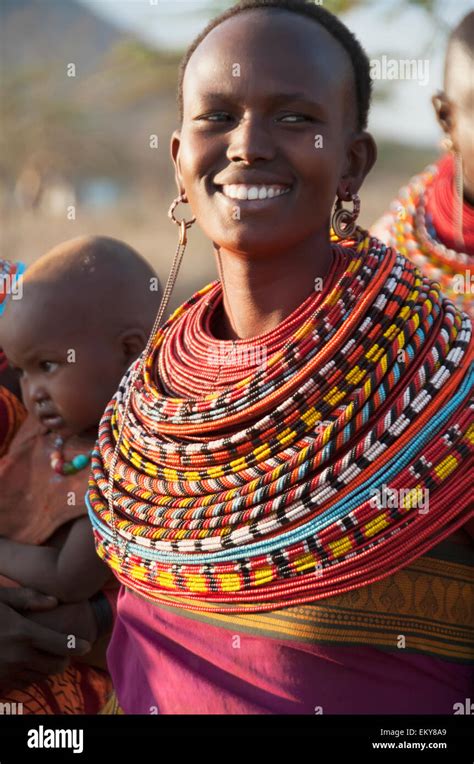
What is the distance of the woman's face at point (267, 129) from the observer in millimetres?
2250

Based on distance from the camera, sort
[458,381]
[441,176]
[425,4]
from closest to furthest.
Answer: [458,381], [441,176], [425,4]

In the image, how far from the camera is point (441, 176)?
4.31m

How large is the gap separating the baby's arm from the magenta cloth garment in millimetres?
637

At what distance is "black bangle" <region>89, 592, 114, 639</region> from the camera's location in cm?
315

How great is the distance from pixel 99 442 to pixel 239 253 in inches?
23.5

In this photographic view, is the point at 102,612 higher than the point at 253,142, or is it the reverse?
the point at 253,142

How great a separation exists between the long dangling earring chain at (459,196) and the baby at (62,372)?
1154 mm

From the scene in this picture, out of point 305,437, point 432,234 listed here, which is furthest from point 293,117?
point 432,234

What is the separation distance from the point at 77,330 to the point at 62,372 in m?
0.12

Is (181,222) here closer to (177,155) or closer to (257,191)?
(177,155)

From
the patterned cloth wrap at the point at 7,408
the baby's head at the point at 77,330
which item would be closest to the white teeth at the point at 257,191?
the baby's head at the point at 77,330

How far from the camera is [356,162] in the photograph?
2.41 meters
